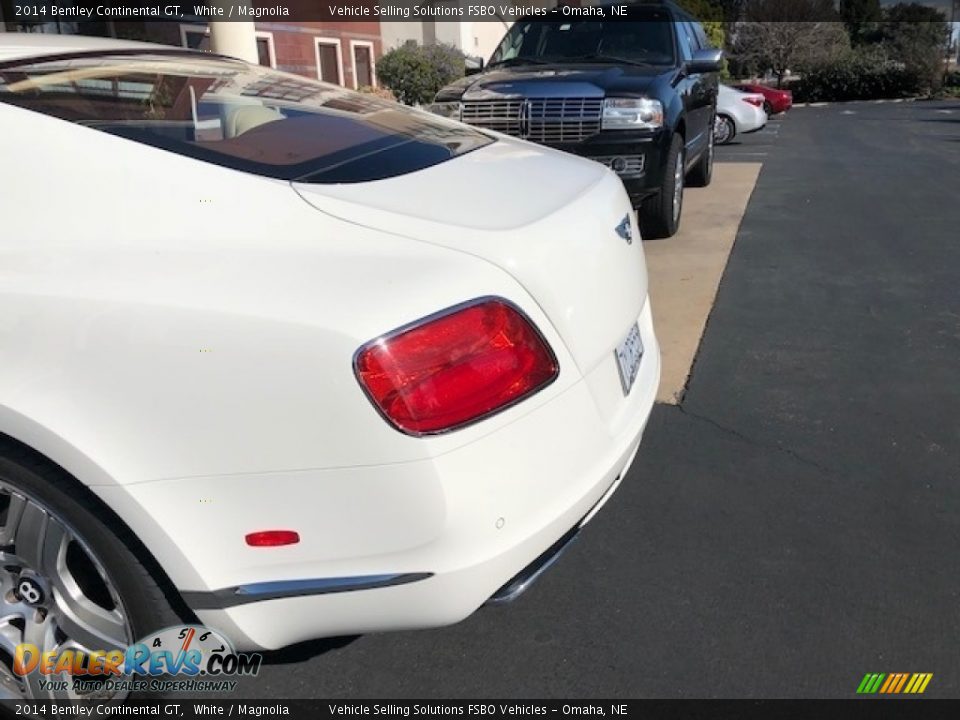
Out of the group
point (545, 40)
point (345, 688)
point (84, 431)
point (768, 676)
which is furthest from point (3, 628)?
point (545, 40)

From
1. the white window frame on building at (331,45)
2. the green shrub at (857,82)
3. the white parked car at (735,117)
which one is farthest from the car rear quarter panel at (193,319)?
the green shrub at (857,82)

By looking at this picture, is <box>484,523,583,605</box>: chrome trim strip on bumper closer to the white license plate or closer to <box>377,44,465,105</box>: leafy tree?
the white license plate

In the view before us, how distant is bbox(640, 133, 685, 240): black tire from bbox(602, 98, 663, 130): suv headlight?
0.32m

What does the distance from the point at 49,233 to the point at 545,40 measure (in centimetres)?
687

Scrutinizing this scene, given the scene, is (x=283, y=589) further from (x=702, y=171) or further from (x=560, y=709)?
(x=702, y=171)

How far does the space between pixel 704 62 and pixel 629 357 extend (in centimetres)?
614

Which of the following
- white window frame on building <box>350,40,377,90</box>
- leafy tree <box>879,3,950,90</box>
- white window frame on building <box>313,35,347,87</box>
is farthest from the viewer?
leafy tree <box>879,3,950,90</box>

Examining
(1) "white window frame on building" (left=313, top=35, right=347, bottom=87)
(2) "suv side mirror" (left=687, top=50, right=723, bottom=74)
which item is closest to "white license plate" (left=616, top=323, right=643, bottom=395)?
(2) "suv side mirror" (left=687, top=50, right=723, bottom=74)

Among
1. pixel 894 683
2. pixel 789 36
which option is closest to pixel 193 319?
pixel 894 683

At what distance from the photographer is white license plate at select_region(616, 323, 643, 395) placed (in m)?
2.46

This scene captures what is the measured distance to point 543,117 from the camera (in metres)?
6.68

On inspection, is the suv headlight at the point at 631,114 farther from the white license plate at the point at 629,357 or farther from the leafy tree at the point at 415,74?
the leafy tree at the point at 415,74

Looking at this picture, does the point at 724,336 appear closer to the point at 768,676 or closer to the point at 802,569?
the point at 802,569

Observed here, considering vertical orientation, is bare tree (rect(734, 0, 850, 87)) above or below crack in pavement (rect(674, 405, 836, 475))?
below
